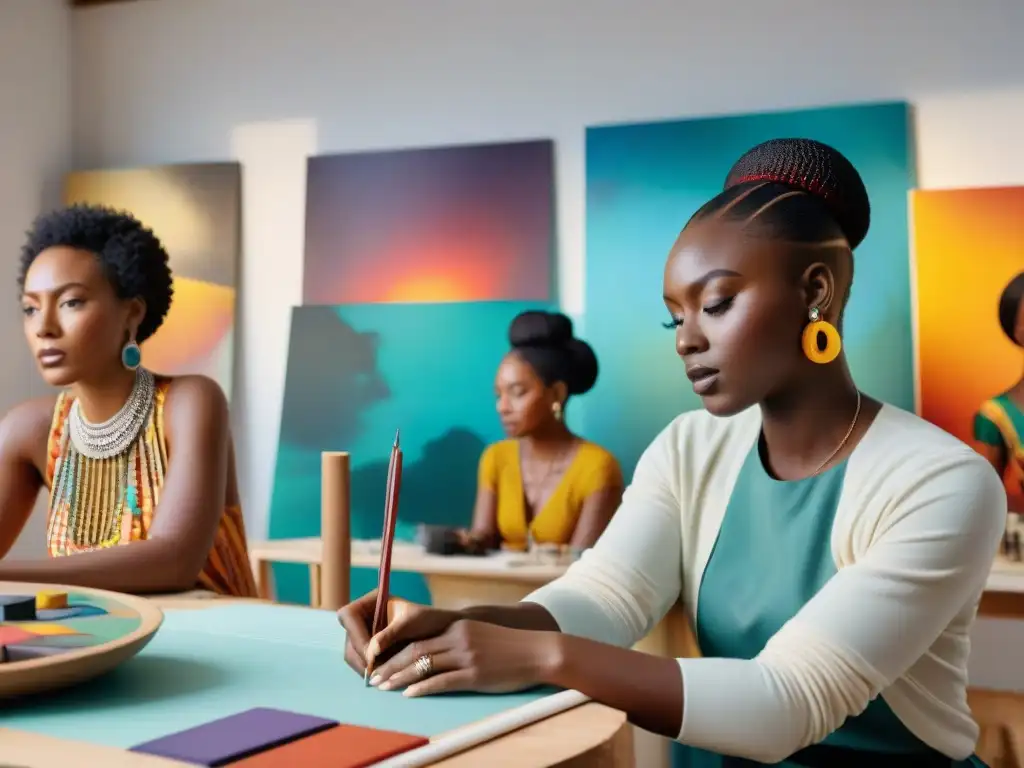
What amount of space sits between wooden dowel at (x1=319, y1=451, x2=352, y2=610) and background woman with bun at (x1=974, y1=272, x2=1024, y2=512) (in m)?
2.46

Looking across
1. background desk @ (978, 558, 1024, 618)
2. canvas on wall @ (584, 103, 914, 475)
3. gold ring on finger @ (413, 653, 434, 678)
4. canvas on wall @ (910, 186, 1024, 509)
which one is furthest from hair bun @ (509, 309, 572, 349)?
gold ring on finger @ (413, 653, 434, 678)

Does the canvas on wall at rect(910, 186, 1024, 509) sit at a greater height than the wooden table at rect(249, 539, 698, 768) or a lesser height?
greater

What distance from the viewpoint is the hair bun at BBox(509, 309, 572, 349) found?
152 inches

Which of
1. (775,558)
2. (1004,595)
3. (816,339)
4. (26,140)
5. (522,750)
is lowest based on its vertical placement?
(1004,595)

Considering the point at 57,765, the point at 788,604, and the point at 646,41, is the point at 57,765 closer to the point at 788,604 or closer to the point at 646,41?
the point at 788,604

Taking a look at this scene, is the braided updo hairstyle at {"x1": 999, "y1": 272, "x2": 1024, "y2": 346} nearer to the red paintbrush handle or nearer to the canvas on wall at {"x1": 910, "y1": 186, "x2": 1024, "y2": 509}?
the canvas on wall at {"x1": 910, "y1": 186, "x2": 1024, "y2": 509}

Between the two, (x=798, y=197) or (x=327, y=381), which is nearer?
(x=798, y=197)

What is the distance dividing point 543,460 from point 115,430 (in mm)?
1739

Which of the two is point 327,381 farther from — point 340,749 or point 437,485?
point 340,749

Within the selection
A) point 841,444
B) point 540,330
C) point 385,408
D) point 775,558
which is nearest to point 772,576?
point 775,558

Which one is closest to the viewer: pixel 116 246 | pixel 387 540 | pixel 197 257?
pixel 387 540

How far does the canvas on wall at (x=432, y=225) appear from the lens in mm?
4305

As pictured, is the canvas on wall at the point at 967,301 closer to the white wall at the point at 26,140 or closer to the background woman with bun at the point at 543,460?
the background woman with bun at the point at 543,460

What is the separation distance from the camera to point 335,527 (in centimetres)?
171
